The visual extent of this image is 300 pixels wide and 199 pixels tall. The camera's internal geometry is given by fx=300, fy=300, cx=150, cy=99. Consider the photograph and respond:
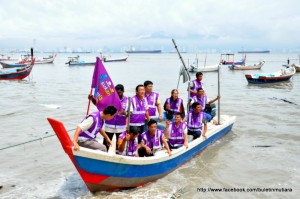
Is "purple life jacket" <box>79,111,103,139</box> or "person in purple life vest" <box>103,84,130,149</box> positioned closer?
"purple life jacket" <box>79,111,103,139</box>

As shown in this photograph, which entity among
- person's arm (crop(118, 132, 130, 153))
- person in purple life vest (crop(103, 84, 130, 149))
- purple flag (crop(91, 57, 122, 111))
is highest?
purple flag (crop(91, 57, 122, 111))

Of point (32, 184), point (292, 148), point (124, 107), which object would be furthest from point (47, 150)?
point (292, 148)

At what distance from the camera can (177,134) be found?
24.2 ft

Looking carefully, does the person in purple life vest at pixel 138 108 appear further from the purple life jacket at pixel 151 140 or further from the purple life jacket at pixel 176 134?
the purple life jacket at pixel 176 134

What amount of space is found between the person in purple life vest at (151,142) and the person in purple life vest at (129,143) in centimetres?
33

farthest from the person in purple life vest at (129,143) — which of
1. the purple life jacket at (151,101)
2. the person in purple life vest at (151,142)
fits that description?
the purple life jacket at (151,101)

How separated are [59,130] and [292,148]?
25.1 ft

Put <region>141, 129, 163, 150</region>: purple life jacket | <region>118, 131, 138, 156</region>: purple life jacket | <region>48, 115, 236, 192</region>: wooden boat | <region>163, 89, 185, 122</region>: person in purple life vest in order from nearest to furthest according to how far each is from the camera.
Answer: <region>48, 115, 236, 192</region>: wooden boat, <region>118, 131, 138, 156</region>: purple life jacket, <region>141, 129, 163, 150</region>: purple life jacket, <region>163, 89, 185, 122</region>: person in purple life vest

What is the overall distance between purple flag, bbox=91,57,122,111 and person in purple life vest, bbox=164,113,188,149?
1.60 meters

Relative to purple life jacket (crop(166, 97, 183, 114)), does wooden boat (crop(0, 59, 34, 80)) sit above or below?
above

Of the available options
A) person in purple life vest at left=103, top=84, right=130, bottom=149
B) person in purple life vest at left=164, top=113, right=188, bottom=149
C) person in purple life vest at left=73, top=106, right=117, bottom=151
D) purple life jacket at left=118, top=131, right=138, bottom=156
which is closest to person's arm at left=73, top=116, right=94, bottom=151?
person in purple life vest at left=73, top=106, right=117, bottom=151

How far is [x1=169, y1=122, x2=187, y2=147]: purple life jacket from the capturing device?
7.33 m

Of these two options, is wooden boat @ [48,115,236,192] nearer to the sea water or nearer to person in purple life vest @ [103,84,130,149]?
the sea water

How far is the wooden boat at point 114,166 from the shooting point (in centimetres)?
531
